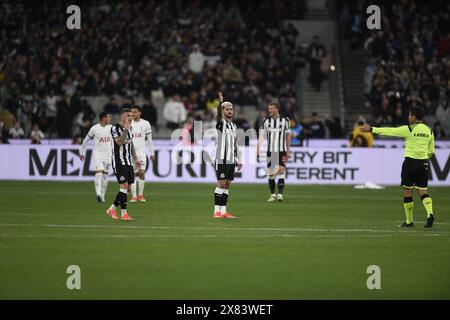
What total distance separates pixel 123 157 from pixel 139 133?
6.24 meters

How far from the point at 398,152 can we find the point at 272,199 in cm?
857

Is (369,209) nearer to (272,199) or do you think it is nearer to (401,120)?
(272,199)

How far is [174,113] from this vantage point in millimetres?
36906

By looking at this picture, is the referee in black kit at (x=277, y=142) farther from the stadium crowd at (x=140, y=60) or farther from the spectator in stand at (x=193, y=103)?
the spectator in stand at (x=193, y=103)

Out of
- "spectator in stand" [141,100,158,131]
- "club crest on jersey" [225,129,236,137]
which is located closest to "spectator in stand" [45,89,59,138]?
"spectator in stand" [141,100,158,131]

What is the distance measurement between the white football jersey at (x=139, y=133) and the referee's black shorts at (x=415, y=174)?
29.9 ft

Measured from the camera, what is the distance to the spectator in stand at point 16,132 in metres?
36.0

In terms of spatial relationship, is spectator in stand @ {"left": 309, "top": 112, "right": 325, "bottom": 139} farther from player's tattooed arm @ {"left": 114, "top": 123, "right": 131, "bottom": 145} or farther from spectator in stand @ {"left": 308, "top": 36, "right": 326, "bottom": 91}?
player's tattooed arm @ {"left": 114, "top": 123, "right": 131, "bottom": 145}

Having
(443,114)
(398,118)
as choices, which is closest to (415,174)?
(443,114)

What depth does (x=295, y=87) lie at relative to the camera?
41.2 meters

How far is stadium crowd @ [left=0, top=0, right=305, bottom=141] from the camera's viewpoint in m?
37.5

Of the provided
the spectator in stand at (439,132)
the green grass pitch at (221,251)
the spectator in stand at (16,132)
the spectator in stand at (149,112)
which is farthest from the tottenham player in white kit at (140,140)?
the spectator in stand at (439,132)

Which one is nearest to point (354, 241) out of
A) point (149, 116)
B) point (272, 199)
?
point (272, 199)

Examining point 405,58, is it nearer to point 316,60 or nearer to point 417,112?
point 316,60
